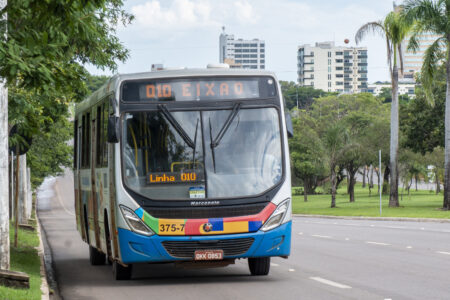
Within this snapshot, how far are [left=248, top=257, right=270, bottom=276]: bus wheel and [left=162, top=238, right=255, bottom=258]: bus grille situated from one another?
1.22 metres

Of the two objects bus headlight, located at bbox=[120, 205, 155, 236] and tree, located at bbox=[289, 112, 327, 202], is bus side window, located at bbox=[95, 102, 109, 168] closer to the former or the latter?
bus headlight, located at bbox=[120, 205, 155, 236]

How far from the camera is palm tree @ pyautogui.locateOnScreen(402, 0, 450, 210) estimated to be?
4144 cm

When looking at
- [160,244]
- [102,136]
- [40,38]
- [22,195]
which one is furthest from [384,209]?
[40,38]

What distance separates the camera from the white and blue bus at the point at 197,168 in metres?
12.4

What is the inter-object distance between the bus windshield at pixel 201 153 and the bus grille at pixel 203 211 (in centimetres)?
17

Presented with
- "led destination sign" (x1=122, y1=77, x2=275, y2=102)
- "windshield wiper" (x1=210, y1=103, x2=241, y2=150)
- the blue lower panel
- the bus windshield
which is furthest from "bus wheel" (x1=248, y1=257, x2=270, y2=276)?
"led destination sign" (x1=122, y1=77, x2=275, y2=102)

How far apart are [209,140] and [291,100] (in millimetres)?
179122

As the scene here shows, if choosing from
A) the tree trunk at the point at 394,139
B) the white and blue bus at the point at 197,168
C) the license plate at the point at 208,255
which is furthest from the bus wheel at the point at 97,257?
the tree trunk at the point at 394,139

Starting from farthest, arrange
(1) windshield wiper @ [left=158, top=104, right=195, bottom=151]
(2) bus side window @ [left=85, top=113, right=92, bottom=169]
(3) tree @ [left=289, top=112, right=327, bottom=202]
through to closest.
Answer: (3) tree @ [left=289, top=112, right=327, bottom=202] < (2) bus side window @ [left=85, top=113, right=92, bottom=169] < (1) windshield wiper @ [left=158, top=104, right=195, bottom=151]

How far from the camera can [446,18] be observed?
1633 inches

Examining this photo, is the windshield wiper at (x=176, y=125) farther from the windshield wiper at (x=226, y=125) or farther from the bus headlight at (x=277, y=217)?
the bus headlight at (x=277, y=217)

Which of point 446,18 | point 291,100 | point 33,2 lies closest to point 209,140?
point 33,2

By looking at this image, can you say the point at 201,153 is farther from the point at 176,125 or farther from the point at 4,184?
the point at 4,184

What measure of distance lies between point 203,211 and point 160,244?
0.74m
